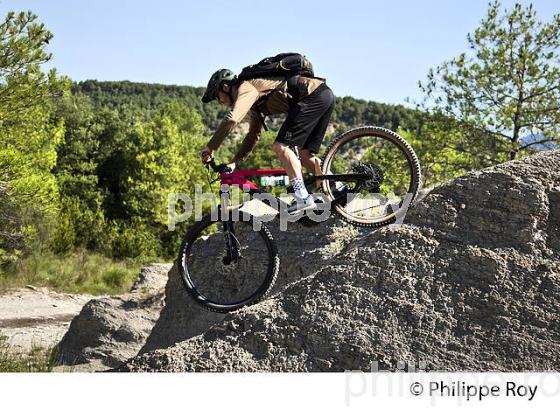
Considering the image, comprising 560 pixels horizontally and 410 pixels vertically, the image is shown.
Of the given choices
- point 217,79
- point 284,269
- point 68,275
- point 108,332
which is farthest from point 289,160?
point 68,275

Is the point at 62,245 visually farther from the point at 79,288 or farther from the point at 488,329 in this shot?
the point at 488,329

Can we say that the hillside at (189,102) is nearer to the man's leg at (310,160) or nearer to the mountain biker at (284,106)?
the man's leg at (310,160)

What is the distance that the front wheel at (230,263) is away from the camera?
680 centimetres

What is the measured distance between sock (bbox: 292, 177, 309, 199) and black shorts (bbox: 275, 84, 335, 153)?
0.39m

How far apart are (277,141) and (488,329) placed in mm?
2701

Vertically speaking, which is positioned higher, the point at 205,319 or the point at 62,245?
the point at 205,319

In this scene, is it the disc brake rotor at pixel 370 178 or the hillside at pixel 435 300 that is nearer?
the hillside at pixel 435 300

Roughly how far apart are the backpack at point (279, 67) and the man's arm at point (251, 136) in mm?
439

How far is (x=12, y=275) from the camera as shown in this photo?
28078 millimetres

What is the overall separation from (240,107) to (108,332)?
880cm

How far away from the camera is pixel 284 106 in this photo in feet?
22.9

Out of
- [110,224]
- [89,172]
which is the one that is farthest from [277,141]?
[89,172]

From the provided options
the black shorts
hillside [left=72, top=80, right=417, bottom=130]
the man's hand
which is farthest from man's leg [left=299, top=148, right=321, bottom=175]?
hillside [left=72, top=80, right=417, bottom=130]

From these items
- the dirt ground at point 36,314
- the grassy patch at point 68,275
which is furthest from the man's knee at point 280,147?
the grassy patch at point 68,275
